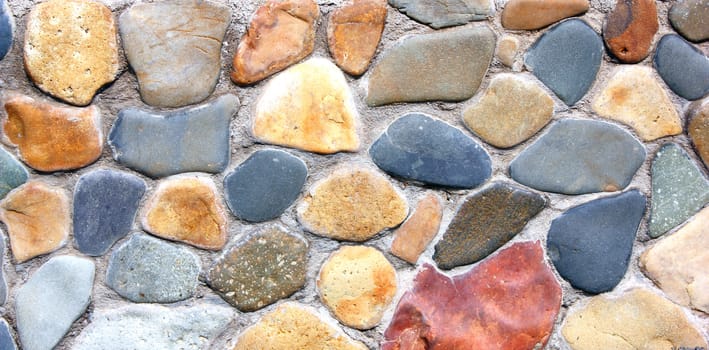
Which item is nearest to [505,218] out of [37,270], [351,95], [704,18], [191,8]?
[351,95]

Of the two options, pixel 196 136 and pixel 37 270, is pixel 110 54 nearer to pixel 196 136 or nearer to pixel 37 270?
pixel 196 136

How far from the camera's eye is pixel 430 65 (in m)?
0.93

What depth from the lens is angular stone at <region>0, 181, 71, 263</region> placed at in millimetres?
904

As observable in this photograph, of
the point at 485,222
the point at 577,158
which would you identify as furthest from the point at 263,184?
the point at 577,158

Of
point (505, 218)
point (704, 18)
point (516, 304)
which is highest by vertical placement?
point (704, 18)

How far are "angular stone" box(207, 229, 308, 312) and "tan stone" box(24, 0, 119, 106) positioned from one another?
0.97ft

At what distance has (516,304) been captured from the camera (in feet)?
3.19

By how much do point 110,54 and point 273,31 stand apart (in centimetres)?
22

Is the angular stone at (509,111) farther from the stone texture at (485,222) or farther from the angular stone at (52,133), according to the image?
the angular stone at (52,133)

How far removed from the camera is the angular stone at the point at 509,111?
37.2 inches

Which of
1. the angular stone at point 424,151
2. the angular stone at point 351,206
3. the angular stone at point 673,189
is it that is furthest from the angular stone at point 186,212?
the angular stone at point 673,189

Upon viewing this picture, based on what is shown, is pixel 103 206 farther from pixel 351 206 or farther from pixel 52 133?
pixel 351 206

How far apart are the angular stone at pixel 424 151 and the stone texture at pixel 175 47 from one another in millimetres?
252

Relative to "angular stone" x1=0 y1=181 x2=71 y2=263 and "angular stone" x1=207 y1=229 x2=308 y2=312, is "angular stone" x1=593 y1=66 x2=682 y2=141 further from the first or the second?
"angular stone" x1=0 y1=181 x2=71 y2=263
